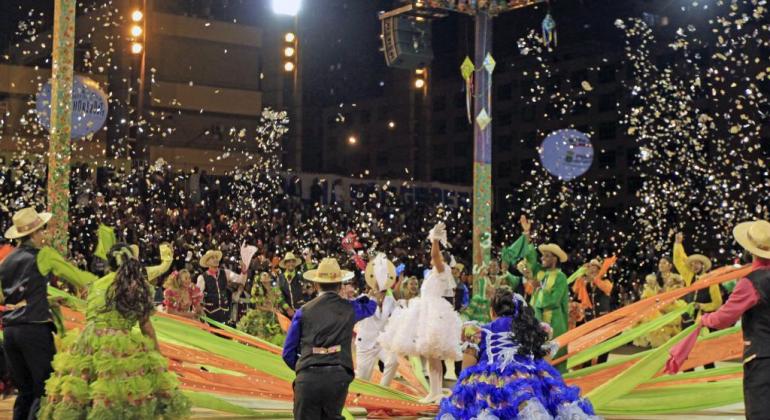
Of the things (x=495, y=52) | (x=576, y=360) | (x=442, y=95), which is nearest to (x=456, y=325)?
(x=576, y=360)

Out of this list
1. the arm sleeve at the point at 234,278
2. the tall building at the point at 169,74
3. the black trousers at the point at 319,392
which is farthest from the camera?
the tall building at the point at 169,74

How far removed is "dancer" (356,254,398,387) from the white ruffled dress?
220mm

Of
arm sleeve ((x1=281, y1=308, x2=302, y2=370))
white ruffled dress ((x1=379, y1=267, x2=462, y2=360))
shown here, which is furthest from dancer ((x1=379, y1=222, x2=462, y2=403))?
arm sleeve ((x1=281, y1=308, x2=302, y2=370))

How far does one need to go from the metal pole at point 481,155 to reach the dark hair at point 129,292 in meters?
5.96

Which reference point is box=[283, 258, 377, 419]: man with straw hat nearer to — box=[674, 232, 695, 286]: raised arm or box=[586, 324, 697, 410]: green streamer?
box=[586, 324, 697, 410]: green streamer

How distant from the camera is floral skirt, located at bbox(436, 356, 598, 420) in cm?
641

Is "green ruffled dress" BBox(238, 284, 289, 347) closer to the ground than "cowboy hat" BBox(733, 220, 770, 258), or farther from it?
closer to the ground

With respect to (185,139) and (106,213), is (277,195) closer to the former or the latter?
(106,213)

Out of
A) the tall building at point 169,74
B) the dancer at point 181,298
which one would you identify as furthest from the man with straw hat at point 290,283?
the tall building at point 169,74

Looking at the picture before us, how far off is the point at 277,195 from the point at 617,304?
29.5 feet

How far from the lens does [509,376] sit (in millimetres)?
6508

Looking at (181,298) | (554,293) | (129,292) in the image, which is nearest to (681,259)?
(554,293)

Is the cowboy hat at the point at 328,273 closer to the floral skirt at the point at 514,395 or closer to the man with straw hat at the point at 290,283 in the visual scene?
the floral skirt at the point at 514,395

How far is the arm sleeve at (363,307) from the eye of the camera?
686 cm
